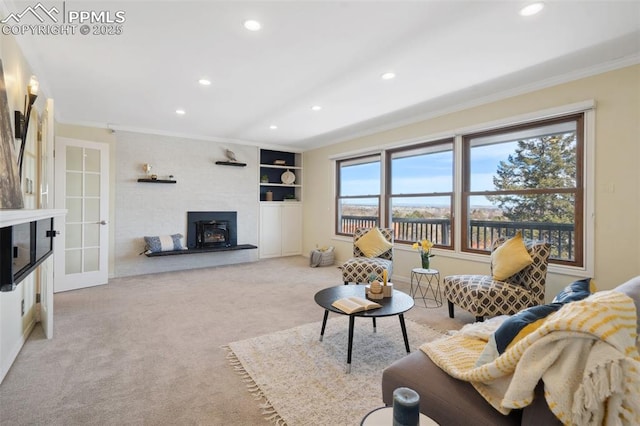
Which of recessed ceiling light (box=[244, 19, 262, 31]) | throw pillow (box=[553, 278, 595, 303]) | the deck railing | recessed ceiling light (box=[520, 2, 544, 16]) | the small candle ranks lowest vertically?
the small candle

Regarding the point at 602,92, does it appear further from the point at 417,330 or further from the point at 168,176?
the point at 168,176

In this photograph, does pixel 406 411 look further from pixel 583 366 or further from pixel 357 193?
pixel 357 193

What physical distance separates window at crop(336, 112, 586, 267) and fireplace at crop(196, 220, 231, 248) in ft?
8.96

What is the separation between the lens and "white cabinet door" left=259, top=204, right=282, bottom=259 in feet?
22.0

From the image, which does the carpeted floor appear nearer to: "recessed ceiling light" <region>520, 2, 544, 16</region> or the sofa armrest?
the sofa armrest

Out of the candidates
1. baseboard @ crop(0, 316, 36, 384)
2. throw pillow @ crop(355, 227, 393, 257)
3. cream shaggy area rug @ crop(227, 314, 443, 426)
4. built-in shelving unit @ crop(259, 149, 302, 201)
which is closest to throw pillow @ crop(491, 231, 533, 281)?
cream shaggy area rug @ crop(227, 314, 443, 426)

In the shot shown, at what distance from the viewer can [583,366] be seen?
97cm

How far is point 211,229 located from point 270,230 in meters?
1.29

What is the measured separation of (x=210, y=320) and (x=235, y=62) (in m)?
2.56

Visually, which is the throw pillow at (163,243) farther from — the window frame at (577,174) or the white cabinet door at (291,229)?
the window frame at (577,174)

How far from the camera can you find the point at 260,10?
216 centimetres

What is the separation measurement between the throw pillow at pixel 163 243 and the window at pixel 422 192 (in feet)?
12.2

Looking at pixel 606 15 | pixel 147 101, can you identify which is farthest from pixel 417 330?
pixel 147 101

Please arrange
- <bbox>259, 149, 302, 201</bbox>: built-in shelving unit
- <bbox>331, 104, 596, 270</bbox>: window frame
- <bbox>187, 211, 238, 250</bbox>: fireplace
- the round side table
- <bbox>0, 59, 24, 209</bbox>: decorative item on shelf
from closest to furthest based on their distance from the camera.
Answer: <bbox>0, 59, 24, 209</bbox>: decorative item on shelf < <bbox>331, 104, 596, 270</bbox>: window frame < the round side table < <bbox>187, 211, 238, 250</bbox>: fireplace < <bbox>259, 149, 302, 201</bbox>: built-in shelving unit
